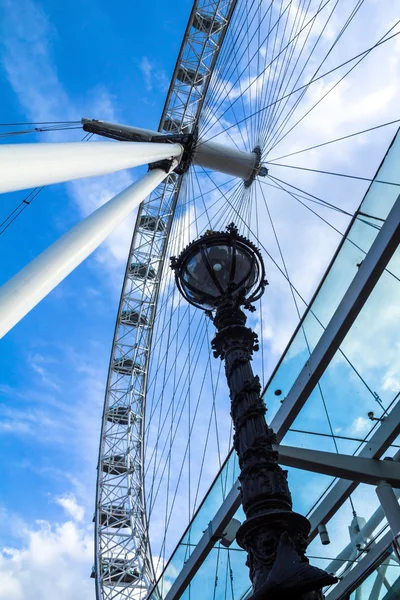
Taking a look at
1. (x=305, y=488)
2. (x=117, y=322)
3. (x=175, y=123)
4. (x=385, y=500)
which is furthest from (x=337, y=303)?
(x=117, y=322)

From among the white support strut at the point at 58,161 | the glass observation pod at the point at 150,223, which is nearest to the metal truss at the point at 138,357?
the glass observation pod at the point at 150,223

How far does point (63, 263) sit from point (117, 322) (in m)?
19.7

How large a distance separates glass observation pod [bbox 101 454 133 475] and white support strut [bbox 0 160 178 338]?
18130 mm

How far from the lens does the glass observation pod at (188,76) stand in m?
21.0

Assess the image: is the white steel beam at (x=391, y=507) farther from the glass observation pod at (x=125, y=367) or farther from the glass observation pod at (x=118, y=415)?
the glass observation pod at (x=125, y=367)

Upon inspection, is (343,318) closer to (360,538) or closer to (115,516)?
(360,538)

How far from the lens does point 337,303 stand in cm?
711

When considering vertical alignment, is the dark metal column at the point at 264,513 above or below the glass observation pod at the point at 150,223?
below

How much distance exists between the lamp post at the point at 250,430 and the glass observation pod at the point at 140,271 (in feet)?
57.3

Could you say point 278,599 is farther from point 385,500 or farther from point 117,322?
point 117,322

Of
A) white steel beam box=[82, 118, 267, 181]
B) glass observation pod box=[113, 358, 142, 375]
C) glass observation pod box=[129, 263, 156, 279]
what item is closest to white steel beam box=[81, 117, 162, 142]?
white steel beam box=[82, 118, 267, 181]

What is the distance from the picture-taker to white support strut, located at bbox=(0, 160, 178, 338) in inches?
165

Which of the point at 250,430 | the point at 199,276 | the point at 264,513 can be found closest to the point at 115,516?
the point at 199,276

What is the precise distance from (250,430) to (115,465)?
816 inches
